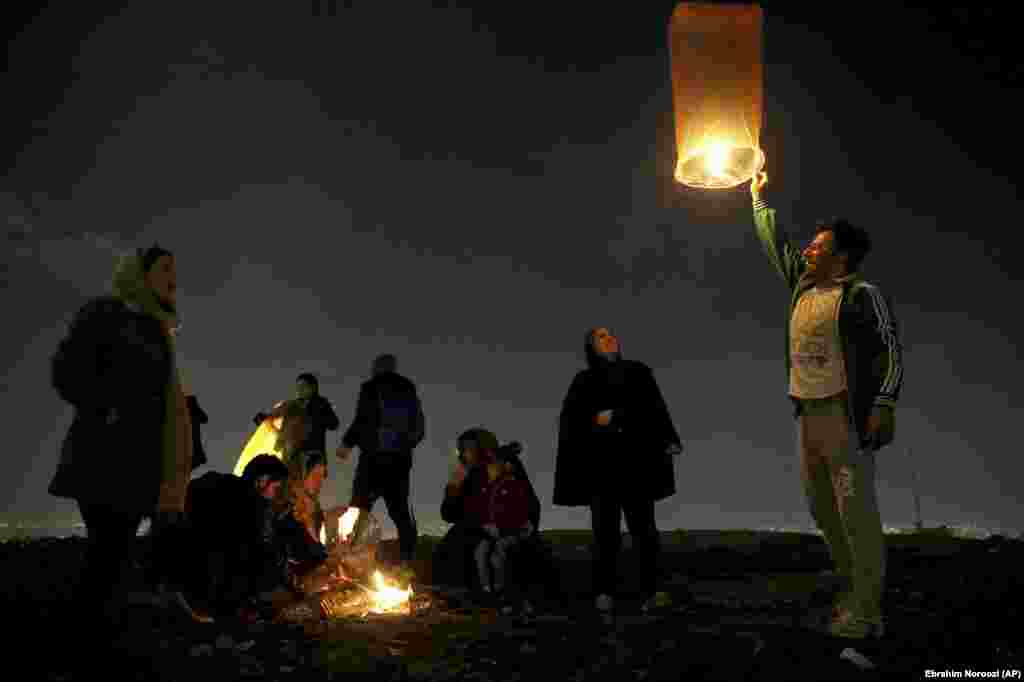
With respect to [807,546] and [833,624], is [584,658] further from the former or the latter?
[807,546]

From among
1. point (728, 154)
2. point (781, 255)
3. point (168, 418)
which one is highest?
point (728, 154)

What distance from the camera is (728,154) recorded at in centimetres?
589

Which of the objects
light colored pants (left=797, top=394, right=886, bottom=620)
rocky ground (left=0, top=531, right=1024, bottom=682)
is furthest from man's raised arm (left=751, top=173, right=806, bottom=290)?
rocky ground (left=0, top=531, right=1024, bottom=682)

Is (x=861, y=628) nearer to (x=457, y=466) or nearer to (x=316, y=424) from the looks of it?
(x=457, y=466)

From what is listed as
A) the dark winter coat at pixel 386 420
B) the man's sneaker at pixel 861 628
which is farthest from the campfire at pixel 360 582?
the man's sneaker at pixel 861 628

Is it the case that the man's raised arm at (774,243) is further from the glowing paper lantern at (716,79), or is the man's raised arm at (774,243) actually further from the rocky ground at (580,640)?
the rocky ground at (580,640)

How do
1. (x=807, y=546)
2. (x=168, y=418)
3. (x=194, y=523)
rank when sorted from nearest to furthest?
(x=168, y=418) → (x=194, y=523) → (x=807, y=546)

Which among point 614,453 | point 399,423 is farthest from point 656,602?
point 399,423

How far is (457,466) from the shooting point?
8.53m

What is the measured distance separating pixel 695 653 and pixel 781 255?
3.01m

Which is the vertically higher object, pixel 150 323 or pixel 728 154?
pixel 728 154

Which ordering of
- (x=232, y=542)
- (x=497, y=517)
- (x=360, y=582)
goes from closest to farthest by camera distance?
(x=232, y=542) → (x=360, y=582) → (x=497, y=517)

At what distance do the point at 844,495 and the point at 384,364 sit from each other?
5.93 meters

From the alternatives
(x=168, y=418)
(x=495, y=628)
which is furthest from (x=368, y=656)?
(x=168, y=418)
